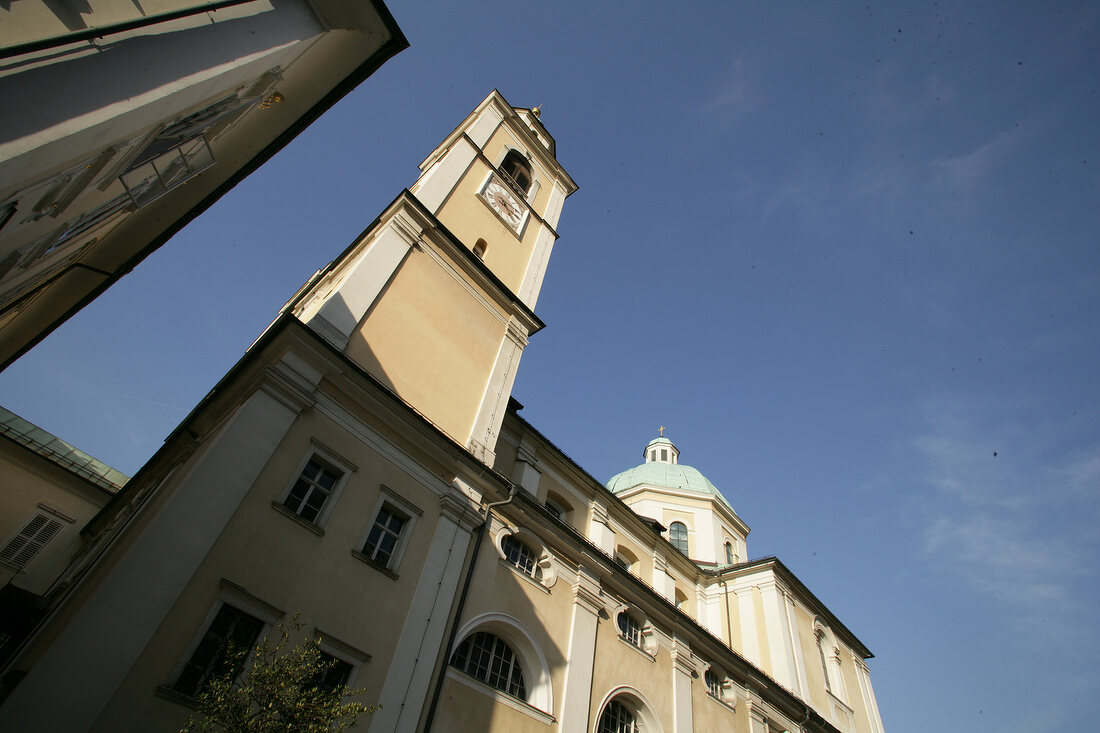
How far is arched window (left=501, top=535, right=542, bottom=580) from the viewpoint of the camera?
14.8m

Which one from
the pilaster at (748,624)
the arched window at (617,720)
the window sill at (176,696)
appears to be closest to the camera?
the window sill at (176,696)

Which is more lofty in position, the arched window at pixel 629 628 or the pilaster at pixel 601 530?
the pilaster at pixel 601 530

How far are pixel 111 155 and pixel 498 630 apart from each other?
11280mm

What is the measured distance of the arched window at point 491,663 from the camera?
1281 cm

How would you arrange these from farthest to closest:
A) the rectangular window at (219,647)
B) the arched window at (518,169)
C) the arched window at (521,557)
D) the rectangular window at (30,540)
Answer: the arched window at (518,169) < the rectangular window at (30,540) < the arched window at (521,557) < the rectangular window at (219,647)

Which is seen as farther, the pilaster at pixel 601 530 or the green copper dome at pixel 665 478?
the green copper dome at pixel 665 478

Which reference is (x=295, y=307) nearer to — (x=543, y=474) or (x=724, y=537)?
(x=543, y=474)

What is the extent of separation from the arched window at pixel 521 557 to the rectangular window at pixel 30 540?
17.0 m

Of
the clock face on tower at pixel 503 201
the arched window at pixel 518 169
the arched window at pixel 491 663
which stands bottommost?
the arched window at pixel 491 663

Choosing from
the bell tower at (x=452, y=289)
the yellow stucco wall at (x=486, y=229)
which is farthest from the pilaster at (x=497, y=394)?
the yellow stucco wall at (x=486, y=229)

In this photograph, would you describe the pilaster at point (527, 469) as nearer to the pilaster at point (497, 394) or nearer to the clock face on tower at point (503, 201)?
the pilaster at point (497, 394)

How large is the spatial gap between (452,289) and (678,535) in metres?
18.9

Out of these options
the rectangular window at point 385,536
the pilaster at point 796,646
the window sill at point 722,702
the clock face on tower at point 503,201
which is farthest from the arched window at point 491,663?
the clock face on tower at point 503,201

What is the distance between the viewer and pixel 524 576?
14.6 metres
